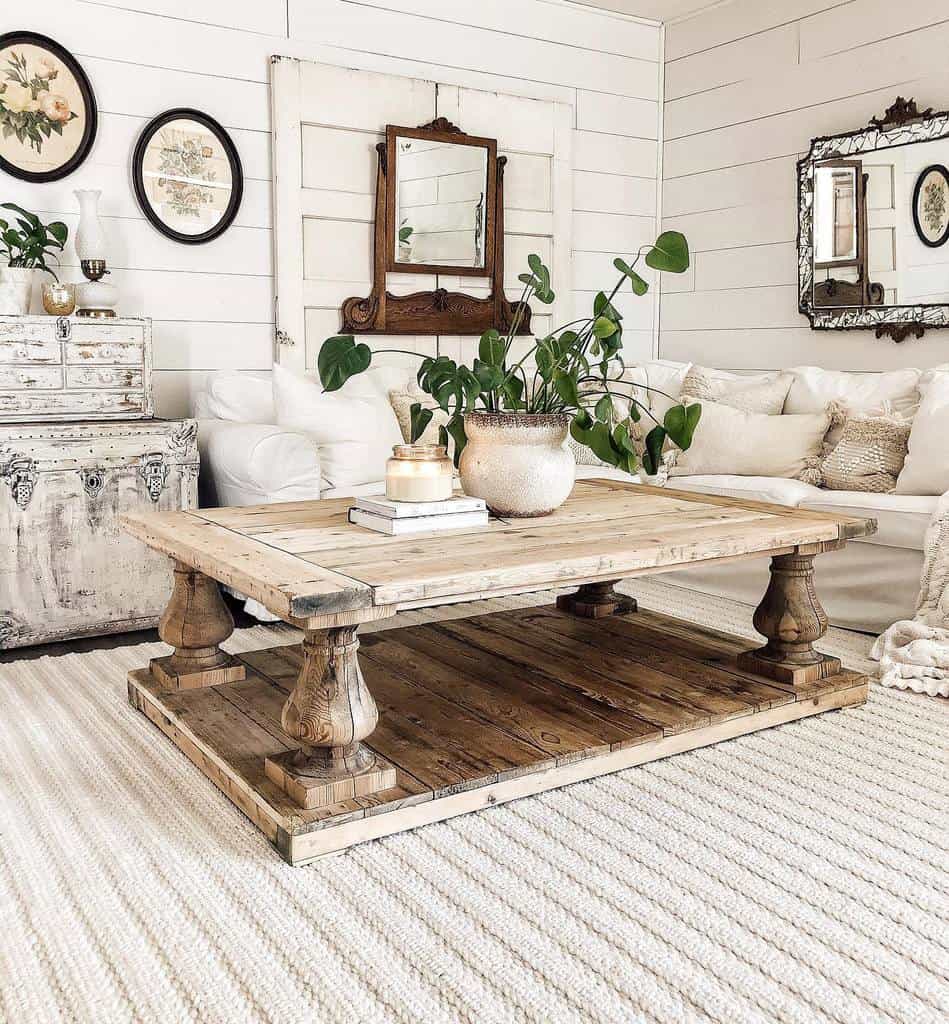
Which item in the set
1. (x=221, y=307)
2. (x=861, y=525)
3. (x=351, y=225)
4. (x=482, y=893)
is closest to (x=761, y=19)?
(x=351, y=225)

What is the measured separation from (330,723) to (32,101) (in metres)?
2.73

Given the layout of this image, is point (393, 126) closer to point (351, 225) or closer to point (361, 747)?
point (351, 225)

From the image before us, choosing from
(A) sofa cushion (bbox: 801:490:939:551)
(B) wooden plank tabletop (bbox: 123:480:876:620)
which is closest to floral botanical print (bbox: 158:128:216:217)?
(B) wooden plank tabletop (bbox: 123:480:876:620)

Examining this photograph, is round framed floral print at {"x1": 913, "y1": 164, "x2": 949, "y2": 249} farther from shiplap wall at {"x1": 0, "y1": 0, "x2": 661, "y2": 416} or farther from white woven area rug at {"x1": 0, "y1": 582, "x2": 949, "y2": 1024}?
white woven area rug at {"x1": 0, "y1": 582, "x2": 949, "y2": 1024}

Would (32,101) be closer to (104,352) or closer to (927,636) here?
(104,352)

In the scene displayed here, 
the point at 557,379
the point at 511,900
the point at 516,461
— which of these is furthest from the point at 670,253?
the point at 511,900

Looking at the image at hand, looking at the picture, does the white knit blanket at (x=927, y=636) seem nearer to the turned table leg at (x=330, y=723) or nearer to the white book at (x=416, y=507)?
the white book at (x=416, y=507)

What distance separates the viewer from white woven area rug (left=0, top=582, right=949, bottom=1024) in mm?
1387

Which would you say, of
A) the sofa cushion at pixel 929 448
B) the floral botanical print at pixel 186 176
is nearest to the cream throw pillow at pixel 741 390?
the sofa cushion at pixel 929 448

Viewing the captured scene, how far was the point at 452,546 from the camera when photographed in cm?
203

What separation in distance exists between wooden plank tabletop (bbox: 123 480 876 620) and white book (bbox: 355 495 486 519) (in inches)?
2.0

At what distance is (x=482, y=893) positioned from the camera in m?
1.67

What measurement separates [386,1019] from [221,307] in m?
3.11

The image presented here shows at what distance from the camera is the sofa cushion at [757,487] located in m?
3.41
